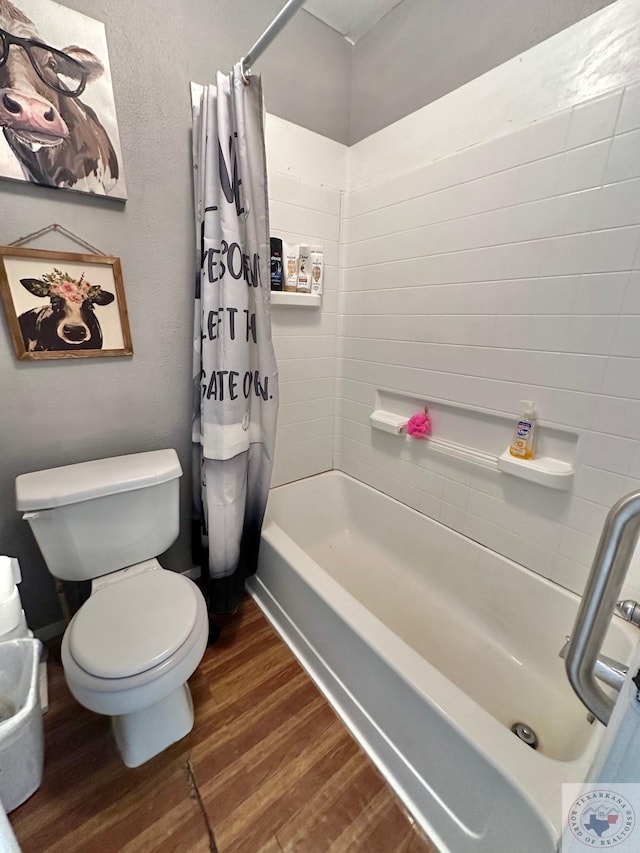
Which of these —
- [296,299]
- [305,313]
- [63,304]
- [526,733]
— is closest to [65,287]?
[63,304]

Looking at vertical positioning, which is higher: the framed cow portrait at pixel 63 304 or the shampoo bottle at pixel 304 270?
the shampoo bottle at pixel 304 270

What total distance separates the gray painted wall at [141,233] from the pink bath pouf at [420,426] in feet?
3.16

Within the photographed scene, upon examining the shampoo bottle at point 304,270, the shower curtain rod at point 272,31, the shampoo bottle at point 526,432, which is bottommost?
the shampoo bottle at point 526,432

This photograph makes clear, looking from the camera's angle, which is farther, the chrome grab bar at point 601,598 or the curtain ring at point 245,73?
the curtain ring at point 245,73

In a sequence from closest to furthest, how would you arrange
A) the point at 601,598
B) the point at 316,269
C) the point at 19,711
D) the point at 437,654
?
the point at 601,598
the point at 19,711
the point at 437,654
the point at 316,269

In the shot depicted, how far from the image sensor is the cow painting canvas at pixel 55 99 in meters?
0.93

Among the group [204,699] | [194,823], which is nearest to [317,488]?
[204,699]

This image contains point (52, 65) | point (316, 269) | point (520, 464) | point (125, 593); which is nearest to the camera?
point (52, 65)

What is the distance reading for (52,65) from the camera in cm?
97

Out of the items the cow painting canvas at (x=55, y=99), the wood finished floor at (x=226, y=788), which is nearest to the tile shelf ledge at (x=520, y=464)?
the wood finished floor at (x=226, y=788)

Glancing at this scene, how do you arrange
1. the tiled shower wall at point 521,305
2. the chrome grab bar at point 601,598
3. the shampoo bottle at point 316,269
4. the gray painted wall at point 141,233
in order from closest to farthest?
the chrome grab bar at point 601,598
the tiled shower wall at point 521,305
the gray painted wall at point 141,233
the shampoo bottle at point 316,269

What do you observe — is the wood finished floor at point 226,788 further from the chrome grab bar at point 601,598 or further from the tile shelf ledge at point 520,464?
the tile shelf ledge at point 520,464

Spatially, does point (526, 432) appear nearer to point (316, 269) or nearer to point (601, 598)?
point (601, 598)

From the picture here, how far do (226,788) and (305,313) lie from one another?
174cm
